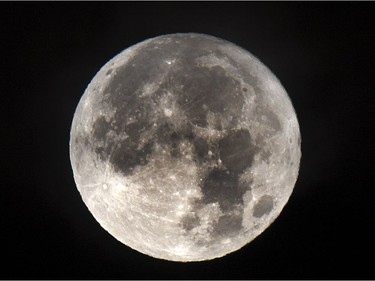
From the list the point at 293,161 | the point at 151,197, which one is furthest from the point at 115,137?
the point at 293,161

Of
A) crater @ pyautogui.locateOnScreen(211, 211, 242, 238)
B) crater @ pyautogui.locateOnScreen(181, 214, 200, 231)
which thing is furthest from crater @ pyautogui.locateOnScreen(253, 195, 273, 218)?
crater @ pyautogui.locateOnScreen(181, 214, 200, 231)

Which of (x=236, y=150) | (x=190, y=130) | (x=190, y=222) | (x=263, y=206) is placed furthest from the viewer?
(x=263, y=206)

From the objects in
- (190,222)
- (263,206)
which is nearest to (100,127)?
(190,222)

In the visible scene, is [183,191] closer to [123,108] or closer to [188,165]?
[188,165]

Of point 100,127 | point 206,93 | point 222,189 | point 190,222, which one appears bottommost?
point 190,222

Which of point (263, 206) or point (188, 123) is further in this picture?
point (263, 206)

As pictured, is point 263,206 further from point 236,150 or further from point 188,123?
point 188,123

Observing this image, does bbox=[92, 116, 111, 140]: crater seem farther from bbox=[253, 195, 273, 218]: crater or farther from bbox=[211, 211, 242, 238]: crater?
bbox=[253, 195, 273, 218]: crater
